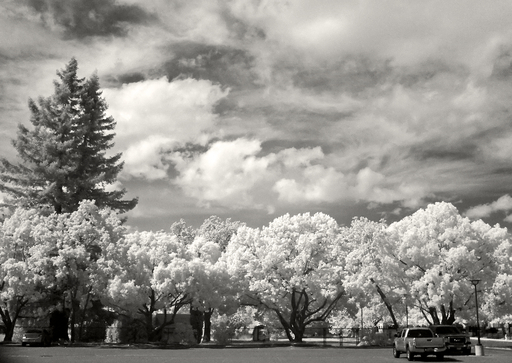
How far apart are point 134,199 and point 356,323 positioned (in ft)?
120

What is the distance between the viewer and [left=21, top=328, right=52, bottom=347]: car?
44125 millimetres

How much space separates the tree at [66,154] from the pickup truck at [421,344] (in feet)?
110

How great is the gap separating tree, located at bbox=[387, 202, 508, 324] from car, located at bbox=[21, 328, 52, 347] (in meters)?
31.0

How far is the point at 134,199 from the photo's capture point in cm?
6056

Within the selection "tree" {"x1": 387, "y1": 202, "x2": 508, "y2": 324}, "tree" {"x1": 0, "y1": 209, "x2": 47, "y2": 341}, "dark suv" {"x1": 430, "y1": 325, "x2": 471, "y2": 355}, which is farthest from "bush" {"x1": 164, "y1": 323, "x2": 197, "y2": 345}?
"dark suv" {"x1": 430, "y1": 325, "x2": 471, "y2": 355}

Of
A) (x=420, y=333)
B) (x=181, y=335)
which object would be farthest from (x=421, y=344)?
(x=181, y=335)

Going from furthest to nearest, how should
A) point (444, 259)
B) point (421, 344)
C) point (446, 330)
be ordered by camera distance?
point (444, 259) → point (446, 330) → point (421, 344)

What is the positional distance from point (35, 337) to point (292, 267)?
23584 mm

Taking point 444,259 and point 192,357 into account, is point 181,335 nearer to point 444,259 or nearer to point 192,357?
point 192,357

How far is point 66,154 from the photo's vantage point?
181 ft

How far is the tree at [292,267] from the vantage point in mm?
54344

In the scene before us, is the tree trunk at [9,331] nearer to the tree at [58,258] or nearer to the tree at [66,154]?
the tree at [58,258]

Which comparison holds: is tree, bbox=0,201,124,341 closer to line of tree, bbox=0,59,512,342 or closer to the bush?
line of tree, bbox=0,59,512,342

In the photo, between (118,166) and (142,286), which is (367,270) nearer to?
(142,286)
